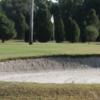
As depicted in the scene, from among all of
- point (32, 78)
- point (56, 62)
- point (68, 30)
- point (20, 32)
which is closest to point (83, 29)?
point (68, 30)

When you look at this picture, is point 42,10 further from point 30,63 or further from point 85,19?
point 30,63

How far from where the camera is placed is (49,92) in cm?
1234

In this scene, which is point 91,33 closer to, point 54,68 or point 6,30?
point 6,30

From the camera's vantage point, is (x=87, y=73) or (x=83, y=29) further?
(x=83, y=29)

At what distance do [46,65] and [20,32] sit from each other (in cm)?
5071

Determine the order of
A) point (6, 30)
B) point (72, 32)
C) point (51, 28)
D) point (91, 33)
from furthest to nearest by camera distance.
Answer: point (72, 32) → point (91, 33) → point (51, 28) → point (6, 30)

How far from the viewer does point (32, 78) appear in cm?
1877

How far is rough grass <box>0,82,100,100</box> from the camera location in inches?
474

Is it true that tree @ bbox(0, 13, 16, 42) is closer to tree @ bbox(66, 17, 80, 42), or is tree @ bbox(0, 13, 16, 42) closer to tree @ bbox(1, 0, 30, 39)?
tree @ bbox(66, 17, 80, 42)

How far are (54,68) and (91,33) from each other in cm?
4267

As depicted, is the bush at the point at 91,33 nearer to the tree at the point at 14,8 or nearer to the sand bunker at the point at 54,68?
the tree at the point at 14,8

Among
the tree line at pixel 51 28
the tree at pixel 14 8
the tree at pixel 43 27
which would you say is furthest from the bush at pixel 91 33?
the tree at pixel 14 8

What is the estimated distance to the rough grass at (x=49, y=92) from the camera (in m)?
12.0

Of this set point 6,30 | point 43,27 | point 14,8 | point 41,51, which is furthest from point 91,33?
point 14,8
